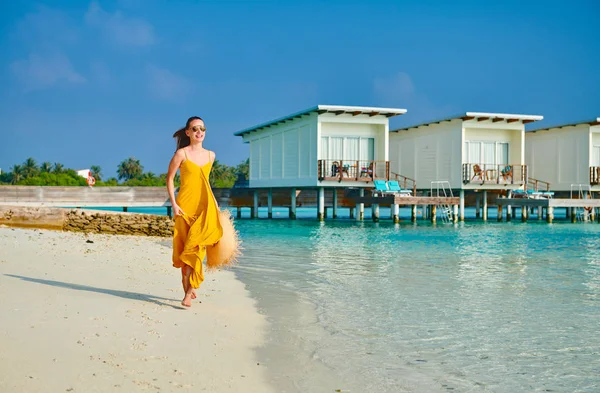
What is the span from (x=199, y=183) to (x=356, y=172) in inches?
991

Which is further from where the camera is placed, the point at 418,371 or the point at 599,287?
the point at 599,287

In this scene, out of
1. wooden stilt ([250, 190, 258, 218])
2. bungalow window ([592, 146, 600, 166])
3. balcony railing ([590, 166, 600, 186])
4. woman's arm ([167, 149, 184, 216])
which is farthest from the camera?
wooden stilt ([250, 190, 258, 218])

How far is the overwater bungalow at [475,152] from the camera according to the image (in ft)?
107

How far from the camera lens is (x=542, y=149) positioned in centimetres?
3769

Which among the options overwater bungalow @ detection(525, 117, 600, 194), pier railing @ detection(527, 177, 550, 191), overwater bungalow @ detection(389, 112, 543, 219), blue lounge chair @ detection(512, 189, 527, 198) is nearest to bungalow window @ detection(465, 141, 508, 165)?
overwater bungalow @ detection(389, 112, 543, 219)

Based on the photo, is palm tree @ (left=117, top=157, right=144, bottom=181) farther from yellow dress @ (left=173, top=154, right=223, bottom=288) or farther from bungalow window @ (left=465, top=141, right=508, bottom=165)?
yellow dress @ (left=173, top=154, right=223, bottom=288)

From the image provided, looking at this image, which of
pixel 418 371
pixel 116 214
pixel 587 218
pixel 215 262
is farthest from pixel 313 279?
pixel 587 218

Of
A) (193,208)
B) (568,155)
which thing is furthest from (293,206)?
(193,208)

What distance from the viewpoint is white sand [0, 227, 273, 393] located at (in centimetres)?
394

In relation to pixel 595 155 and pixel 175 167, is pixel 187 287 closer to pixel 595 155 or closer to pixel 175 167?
pixel 175 167

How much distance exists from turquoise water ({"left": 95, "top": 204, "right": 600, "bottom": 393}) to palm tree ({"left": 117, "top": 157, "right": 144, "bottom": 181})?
96.6 meters

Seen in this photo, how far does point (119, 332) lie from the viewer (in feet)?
16.5

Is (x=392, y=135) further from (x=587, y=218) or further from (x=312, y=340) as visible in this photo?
(x=312, y=340)

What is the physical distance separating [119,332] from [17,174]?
93729 mm
